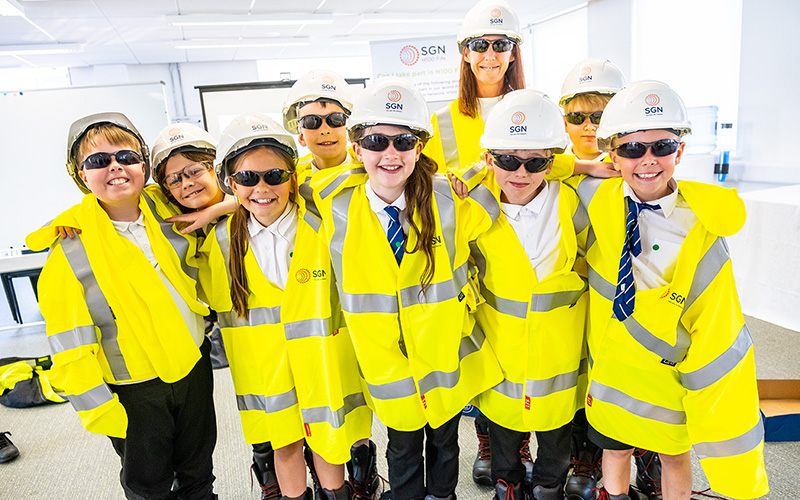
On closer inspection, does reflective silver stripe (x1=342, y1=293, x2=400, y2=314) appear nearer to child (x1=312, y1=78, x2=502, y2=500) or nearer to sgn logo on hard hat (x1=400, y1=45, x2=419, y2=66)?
child (x1=312, y1=78, x2=502, y2=500)

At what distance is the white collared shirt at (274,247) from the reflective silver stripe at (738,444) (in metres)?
1.62

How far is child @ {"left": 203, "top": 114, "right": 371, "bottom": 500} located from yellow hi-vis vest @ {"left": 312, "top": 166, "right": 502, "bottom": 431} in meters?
0.12

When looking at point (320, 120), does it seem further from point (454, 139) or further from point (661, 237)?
point (661, 237)

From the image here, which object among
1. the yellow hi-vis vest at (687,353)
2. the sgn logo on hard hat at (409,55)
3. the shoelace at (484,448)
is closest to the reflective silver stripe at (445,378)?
the yellow hi-vis vest at (687,353)

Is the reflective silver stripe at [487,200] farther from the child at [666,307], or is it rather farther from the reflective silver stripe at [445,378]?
the reflective silver stripe at [445,378]

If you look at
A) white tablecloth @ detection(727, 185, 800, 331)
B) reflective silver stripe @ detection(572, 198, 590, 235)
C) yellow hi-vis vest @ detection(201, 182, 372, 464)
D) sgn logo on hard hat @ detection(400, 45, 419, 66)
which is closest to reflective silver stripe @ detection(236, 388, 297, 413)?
yellow hi-vis vest @ detection(201, 182, 372, 464)

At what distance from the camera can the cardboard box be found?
249 cm

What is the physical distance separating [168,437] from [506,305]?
4.73 feet

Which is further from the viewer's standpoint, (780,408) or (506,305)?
(780,408)

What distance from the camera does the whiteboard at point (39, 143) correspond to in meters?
5.26

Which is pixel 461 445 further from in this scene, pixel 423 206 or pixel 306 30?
pixel 306 30

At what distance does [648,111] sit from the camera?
5.16 feet

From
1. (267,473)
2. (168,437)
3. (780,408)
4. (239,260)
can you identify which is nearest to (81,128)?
(239,260)

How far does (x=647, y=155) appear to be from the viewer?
1.59 m
